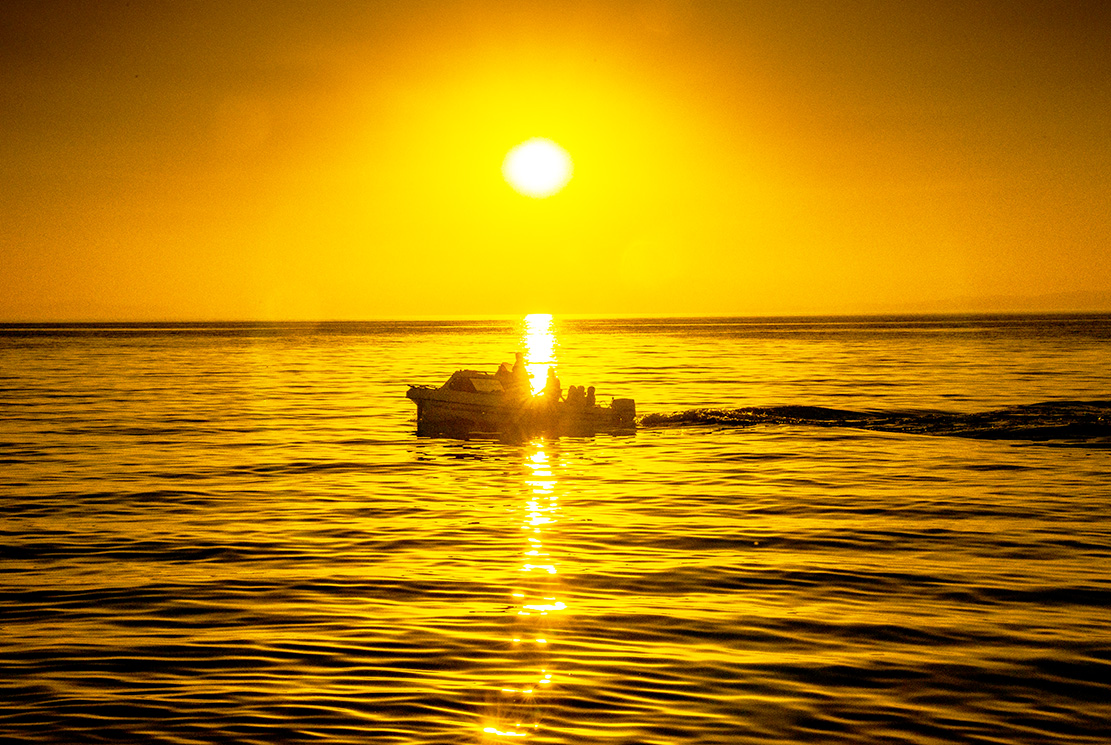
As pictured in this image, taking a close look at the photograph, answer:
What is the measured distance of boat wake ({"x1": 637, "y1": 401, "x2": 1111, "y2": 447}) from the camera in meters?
35.2

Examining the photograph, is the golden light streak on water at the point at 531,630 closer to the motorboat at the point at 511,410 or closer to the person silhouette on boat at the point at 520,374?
the motorboat at the point at 511,410

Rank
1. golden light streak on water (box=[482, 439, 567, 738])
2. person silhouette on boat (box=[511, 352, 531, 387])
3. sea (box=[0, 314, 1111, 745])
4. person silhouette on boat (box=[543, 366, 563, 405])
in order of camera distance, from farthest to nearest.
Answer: person silhouette on boat (box=[511, 352, 531, 387]) → person silhouette on boat (box=[543, 366, 563, 405]) → sea (box=[0, 314, 1111, 745]) → golden light streak on water (box=[482, 439, 567, 738])

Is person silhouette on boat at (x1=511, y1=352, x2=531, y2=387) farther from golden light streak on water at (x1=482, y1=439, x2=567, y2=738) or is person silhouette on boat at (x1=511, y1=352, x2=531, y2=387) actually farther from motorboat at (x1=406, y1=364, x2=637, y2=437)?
golden light streak on water at (x1=482, y1=439, x2=567, y2=738)

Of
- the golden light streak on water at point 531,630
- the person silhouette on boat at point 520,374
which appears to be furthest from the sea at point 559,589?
the person silhouette on boat at point 520,374

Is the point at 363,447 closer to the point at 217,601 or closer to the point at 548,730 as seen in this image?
the point at 217,601

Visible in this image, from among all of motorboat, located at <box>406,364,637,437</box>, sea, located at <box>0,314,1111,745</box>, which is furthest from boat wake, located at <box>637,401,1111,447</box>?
motorboat, located at <box>406,364,637,437</box>

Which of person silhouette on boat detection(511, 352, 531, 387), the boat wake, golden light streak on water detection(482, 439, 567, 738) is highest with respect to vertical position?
person silhouette on boat detection(511, 352, 531, 387)

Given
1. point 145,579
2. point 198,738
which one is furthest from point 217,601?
point 198,738

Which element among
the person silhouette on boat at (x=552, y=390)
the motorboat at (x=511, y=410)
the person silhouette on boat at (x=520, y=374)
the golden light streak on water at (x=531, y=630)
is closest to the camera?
the golden light streak on water at (x=531, y=630)

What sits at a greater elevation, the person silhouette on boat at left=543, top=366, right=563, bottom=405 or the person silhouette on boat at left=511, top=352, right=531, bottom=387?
the person silhouette on boat at left=511, top=352, right=531, bottom=387

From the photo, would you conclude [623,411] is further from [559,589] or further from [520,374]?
[559,589]

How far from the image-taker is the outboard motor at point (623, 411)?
37.5 m

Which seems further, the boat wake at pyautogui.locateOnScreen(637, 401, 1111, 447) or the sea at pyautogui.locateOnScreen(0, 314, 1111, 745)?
the boat wake at pyautogui.locateOnScreen(637, 401, 1111, 447)

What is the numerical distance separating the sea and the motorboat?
1638 mm
